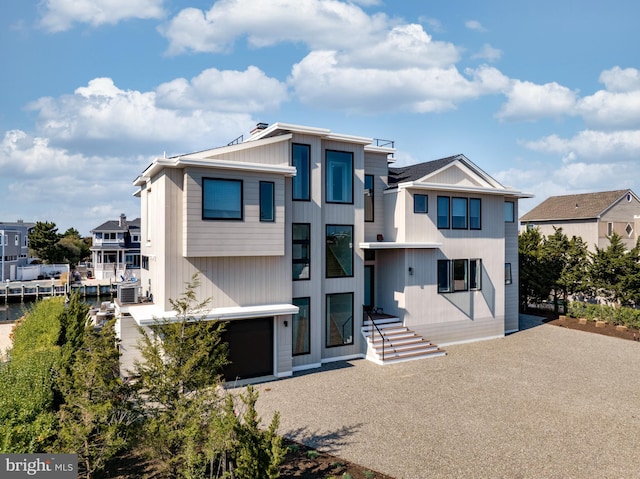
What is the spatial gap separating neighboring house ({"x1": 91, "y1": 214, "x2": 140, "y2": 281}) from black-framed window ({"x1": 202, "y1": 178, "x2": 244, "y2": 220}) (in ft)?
120

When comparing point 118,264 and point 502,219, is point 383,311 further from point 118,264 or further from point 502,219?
point 118,264

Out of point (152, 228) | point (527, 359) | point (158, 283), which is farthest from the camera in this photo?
point (527, 359)

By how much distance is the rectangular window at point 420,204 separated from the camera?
52.1 ft

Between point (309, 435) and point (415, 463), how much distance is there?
7.42ft

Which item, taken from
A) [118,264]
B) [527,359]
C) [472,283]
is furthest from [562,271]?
[118,264]

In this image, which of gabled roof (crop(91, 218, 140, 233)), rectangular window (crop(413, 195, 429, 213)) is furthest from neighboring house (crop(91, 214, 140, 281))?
rectangular window (crop(413, 195, 429, 213))

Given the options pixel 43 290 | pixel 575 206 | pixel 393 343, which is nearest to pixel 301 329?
pixel 393 343

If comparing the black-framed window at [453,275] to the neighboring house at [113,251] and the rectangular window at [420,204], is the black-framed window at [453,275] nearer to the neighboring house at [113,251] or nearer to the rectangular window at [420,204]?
the rectangular window at [420,204]

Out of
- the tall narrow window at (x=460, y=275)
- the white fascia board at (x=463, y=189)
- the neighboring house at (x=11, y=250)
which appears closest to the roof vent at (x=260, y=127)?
the white fascia board at (x=463, y=189)

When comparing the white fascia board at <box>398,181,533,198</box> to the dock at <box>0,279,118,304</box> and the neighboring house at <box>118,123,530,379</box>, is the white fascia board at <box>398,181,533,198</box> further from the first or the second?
the dock at <box>0,279,118,304</box>

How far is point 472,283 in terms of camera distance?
17.2 m

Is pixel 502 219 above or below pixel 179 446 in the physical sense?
above

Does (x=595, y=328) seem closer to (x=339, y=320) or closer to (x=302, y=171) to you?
(x=339, y=320)

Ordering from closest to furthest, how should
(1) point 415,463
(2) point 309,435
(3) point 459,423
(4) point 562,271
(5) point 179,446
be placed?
(5) point 179,446
(1) point 415,463
(2) point 309,435
(3) point 459,423
(4) point 562,271
